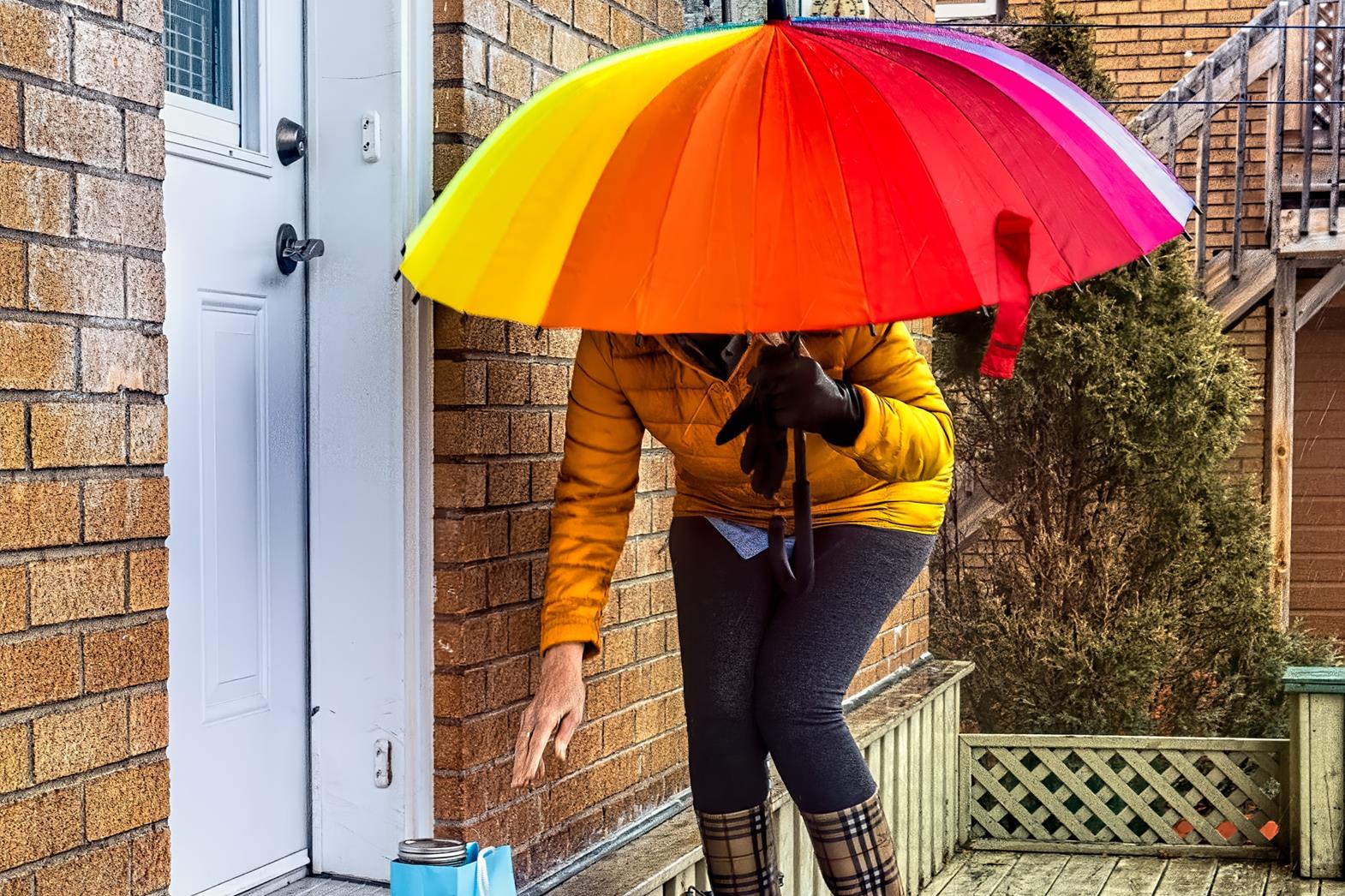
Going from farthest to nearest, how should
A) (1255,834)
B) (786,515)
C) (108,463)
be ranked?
(1255,834)
(786,515)
(108,463)

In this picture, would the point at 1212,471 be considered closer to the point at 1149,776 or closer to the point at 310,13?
the point at 1149,776

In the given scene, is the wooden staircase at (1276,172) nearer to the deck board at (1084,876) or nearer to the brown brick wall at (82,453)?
the deck board at (1084,876)

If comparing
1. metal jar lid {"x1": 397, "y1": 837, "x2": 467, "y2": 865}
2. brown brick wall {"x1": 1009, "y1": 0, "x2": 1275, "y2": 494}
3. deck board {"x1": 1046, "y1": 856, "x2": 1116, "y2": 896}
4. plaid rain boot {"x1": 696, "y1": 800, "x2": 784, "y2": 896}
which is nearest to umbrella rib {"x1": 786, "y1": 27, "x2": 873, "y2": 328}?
metal jar lid {"x1": 397, "y1": 837, "x2": 467, "y2": 865}

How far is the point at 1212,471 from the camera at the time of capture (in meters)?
7.11

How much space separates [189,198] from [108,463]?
0.64m

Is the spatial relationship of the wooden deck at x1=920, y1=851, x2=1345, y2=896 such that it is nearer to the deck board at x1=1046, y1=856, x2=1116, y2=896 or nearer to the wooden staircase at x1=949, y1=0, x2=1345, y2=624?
the deck board at x1=1046, y1=856, x2=1116, y2=896

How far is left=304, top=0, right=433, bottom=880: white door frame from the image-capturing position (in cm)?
257

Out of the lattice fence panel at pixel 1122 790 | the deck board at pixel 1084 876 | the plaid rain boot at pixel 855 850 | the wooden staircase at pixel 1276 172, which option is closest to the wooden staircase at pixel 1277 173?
the wooden staircase at pixel 1276 172

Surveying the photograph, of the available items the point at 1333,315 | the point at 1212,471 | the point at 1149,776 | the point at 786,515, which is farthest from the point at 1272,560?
the point at 786,515

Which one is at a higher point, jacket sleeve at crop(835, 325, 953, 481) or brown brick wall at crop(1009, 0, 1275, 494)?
brown brick wall at crop(1009, 0, 1275, 494)

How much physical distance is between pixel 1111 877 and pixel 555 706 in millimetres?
3677

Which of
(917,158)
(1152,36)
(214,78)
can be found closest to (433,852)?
(917,158)

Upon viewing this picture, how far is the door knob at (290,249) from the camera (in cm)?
255

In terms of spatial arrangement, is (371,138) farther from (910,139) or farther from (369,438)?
(910,139)
